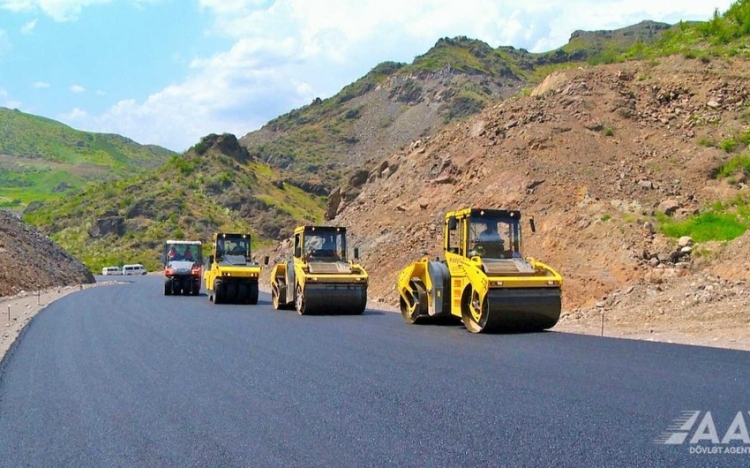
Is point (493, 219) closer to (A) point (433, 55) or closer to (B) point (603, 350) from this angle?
(B) point (603, 350)

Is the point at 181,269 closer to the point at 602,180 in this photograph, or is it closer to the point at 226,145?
the point at 602,180

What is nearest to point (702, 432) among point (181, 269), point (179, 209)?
point (181, 269)

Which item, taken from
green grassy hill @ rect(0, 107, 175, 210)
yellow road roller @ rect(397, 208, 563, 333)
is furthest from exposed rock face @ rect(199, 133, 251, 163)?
yellow road roller @ rect(397, 208, 563, 333)

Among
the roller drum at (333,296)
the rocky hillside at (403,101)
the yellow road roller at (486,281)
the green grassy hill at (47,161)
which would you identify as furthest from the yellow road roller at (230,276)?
the green grassy hill at (47,161)

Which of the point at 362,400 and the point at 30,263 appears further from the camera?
the point at 30,263

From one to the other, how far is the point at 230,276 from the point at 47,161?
155164 millimetres

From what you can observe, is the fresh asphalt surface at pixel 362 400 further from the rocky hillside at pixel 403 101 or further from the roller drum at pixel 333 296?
the rocky hillside at pixel 403 101

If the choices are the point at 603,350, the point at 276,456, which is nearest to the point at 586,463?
the point at 276,456

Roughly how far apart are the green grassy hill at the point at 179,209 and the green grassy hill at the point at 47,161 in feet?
124

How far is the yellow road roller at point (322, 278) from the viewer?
68.4 feet

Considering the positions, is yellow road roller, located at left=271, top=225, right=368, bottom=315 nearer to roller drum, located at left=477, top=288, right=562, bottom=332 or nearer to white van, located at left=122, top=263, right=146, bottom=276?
roller drum, located at left=477, top=288, right=562, bottom=332

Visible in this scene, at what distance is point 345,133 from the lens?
408 ft

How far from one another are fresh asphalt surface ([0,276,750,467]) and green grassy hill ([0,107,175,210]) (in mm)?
120923

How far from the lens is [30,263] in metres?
41.6
